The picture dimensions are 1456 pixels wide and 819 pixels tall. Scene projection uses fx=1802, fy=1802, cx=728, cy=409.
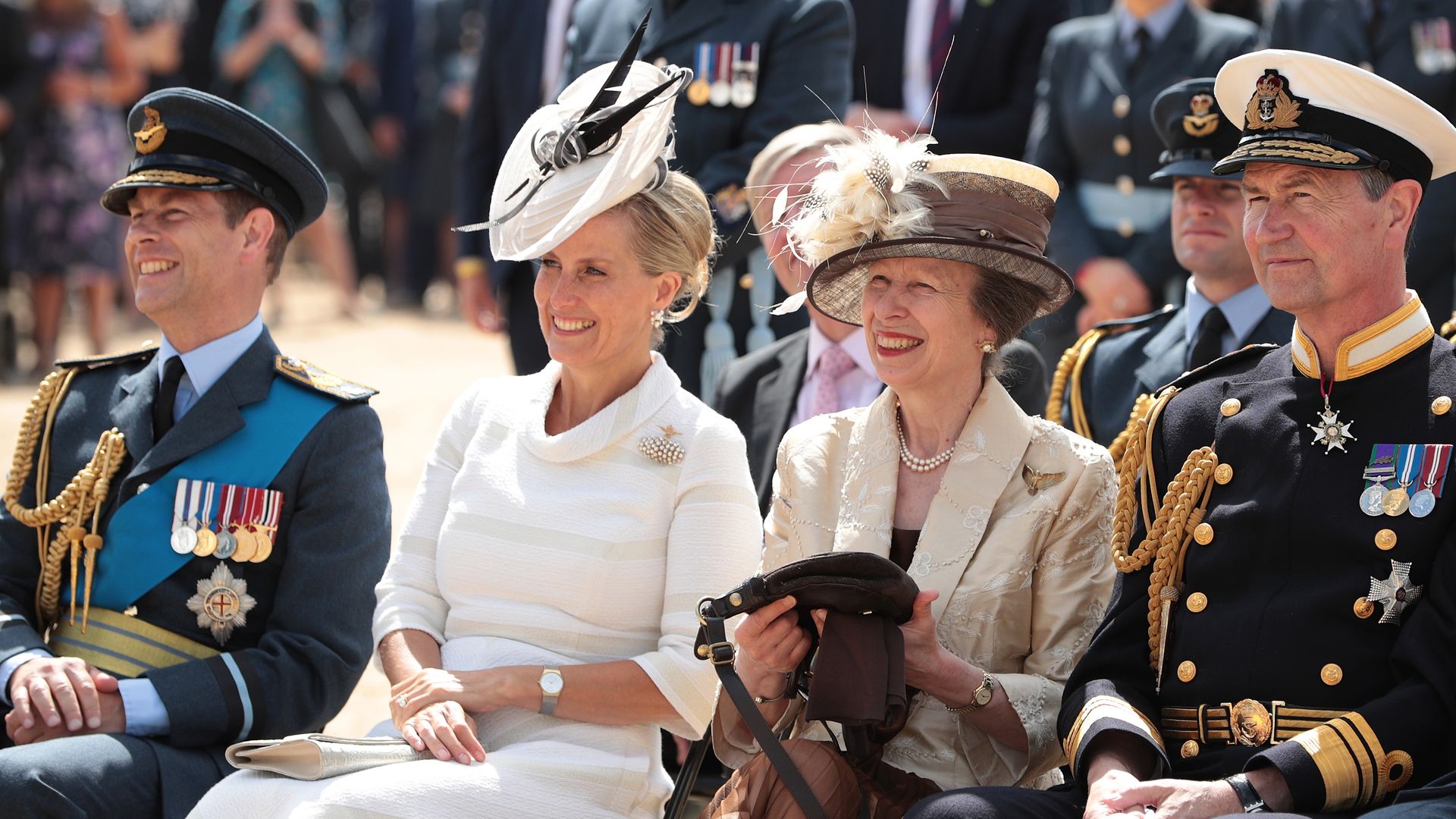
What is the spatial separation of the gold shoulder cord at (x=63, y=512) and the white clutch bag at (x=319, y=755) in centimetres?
77

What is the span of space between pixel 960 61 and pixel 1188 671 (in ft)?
12.1

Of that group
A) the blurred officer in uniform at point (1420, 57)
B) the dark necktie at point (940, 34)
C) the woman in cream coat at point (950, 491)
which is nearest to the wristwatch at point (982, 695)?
the woman in cream coat at point (950, 491)

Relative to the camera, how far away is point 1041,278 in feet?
12.1

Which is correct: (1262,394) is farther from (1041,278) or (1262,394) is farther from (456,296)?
(456,296)

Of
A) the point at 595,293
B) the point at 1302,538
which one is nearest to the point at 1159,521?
the point at 1302,538

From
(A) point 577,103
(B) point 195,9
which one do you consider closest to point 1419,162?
(A) point 577,103

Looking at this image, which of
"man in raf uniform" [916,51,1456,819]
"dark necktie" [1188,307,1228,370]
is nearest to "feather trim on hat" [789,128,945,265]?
"man in raf uniform" [916,51,1456,819]

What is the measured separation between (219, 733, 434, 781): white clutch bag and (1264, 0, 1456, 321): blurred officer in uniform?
3638 mm

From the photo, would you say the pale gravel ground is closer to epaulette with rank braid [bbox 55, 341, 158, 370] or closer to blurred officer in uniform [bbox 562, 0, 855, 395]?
blurred officer in uniform [bbox 562, 0, 855, 395]

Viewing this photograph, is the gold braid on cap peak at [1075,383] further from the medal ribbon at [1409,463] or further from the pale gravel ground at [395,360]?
the pale gravel ground at [395,360]

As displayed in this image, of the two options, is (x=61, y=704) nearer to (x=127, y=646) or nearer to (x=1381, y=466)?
(x=127, y=646)

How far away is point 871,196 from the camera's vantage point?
11.8 ft

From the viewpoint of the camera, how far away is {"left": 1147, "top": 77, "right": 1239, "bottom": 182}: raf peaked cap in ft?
15.4

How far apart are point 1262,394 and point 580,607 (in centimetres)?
143
